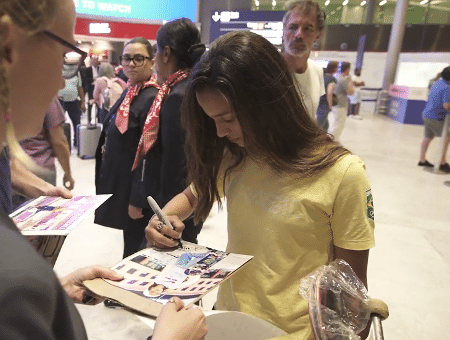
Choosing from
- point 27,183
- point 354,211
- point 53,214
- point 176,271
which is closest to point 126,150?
point 27,183

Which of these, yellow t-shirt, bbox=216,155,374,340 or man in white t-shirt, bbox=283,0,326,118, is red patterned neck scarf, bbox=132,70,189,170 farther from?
yellow t-shirt, bbox=216,155,374,340

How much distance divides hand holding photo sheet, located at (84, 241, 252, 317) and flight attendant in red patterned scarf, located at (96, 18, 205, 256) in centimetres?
90

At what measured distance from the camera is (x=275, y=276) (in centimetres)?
107

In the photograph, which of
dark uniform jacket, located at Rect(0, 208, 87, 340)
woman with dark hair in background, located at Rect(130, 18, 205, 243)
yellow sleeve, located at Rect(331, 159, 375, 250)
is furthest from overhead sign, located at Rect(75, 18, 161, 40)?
dark uniform jacket, located at Rect(0, 208, 87, 340)

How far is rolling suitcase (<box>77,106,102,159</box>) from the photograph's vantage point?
557cm

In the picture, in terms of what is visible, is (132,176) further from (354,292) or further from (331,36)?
Result: (331,36)

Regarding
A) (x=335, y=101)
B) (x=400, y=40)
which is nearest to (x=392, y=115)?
(x=400, y=40)

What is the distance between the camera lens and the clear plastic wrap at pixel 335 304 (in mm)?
652

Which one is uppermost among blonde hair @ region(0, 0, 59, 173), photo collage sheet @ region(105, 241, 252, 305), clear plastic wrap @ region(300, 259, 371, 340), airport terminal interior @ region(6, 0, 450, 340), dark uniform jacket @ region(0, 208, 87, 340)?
blonde hair @ region(0, 0, 59, 173)

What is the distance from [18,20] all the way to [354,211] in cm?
84

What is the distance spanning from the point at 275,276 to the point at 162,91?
1373 mm

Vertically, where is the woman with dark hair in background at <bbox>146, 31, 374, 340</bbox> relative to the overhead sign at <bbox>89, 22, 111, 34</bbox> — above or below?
below

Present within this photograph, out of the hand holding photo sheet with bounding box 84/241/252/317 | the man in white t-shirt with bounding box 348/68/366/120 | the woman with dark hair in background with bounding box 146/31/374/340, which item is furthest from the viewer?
the man in white t-shirt with bounding box 348/68/366/120

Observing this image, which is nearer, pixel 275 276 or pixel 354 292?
pixel 354 292
